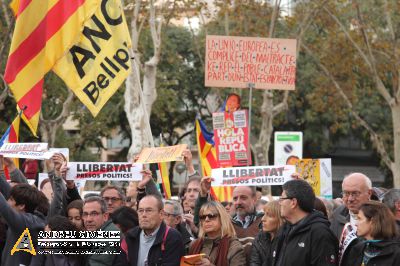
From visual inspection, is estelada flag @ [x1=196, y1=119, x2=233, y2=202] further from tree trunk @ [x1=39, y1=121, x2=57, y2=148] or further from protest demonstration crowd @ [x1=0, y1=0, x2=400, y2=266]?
tree trunk @ [x1=39, y1=121, x2=57, y2=148]

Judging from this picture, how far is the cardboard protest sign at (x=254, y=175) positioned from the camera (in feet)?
31.6

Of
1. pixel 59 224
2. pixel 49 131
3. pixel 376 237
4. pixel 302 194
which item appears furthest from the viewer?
pixel 49 131

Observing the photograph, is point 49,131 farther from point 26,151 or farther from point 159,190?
point 159,190

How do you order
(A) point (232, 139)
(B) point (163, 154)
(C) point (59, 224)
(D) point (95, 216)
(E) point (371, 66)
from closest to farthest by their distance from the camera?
(C) point (59, 224), (D) point (95, 216), (B) point (163, 154), (A) point (232, 139), (E) point (371, 66)

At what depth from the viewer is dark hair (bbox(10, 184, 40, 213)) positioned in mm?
9531

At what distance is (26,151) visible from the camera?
10406 millimetres

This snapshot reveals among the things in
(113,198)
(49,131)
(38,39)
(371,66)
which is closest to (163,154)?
(113,198)

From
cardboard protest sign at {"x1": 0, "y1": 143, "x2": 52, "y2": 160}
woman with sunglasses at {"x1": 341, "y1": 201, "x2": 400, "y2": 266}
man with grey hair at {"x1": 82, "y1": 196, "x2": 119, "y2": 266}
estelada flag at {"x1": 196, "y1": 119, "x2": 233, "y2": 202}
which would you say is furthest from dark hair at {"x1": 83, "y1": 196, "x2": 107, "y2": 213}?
estelada flag at {"x1": 196, "y1": 119, "x2": 233, "y2": 202}

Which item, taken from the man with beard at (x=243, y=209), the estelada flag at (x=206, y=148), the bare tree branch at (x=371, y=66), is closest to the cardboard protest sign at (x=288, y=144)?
the estelada flag at (x=206, y=148)

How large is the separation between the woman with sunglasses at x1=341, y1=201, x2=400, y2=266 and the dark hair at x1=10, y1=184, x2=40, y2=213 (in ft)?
10.8

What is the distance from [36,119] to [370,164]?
4373cm

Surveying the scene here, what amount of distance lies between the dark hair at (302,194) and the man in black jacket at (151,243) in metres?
1.18

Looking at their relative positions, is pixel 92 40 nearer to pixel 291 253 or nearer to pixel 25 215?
pixel 25 215

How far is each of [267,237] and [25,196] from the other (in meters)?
2.40
